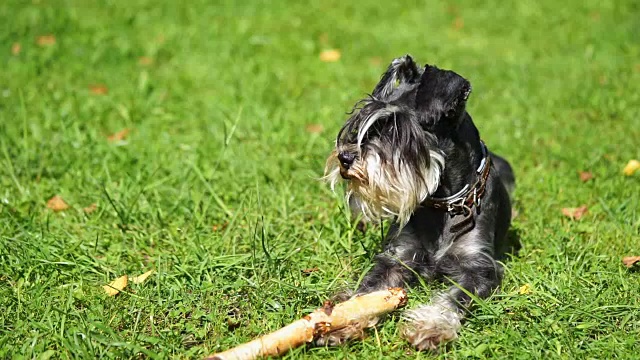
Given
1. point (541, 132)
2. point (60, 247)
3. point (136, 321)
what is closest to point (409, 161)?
point (136, 321)

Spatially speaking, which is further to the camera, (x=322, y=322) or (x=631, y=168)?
(x=631, y=168)

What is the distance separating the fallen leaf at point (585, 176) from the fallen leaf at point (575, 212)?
0.47 m

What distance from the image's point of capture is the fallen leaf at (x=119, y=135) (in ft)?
18.4

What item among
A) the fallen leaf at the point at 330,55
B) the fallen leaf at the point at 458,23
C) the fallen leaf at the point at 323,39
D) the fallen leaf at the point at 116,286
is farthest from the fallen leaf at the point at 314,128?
the fallen leaf at the point at 458,23

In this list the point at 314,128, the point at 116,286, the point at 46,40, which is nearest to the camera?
the point at 116,286

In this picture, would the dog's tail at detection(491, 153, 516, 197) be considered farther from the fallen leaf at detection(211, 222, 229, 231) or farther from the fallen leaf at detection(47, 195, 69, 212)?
the fallen leaf at detection(47, 195, 69, 212)

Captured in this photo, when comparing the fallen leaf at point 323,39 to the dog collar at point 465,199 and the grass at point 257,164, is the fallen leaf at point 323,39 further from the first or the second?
the dog collar at point 465,199

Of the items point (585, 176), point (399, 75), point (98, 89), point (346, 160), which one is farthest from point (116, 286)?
point (585, 176)

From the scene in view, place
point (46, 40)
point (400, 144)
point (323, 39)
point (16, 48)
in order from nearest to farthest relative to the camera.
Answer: point (400, 144)
point (16, 48)
point (46, 40)
point (323, 39)

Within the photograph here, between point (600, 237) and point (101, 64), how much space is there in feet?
15.4

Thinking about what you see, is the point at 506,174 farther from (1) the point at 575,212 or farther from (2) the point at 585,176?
(2) the point at 585,176

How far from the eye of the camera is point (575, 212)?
15.5 feet

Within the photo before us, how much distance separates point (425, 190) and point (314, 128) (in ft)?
8.09

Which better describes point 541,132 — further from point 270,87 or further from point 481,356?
point 481,356
